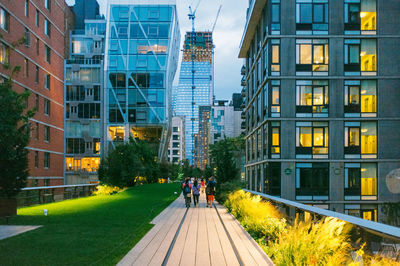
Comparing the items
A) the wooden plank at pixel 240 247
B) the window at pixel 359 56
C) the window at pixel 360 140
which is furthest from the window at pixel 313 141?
the wooden plank at pixel 240 247

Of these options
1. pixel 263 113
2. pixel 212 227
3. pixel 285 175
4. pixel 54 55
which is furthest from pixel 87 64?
pixel 212 227

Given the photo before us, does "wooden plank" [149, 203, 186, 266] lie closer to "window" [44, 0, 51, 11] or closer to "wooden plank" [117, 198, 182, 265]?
"wooden plank" [117, 198, 182, 265]

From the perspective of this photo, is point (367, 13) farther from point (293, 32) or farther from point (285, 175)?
point (285, 175)

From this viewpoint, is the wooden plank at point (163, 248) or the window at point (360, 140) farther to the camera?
the window at point (360, 140)

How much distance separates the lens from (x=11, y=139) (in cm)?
1420

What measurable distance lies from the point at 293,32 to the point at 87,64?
50.6 meters

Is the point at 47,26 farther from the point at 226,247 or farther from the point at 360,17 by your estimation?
the point at 226,247

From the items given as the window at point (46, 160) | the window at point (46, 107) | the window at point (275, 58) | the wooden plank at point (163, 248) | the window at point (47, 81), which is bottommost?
the wooden plank at point (163, 248)

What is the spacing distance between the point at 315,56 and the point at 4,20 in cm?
2682

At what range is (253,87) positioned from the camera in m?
49.2

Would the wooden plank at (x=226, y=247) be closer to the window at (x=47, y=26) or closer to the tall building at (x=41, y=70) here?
the tall building at (x=41, y=70)

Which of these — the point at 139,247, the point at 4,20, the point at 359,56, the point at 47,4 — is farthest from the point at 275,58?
the point at 139,247

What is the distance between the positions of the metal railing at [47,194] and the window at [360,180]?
23.7 metres

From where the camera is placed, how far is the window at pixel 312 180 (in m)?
36.1
